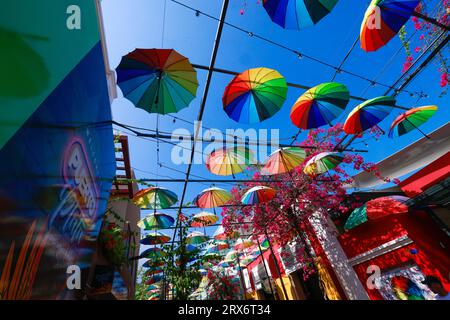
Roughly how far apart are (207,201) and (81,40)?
7.17 m

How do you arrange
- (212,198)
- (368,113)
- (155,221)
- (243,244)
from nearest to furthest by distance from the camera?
(368,113) → (212,198) → (155,221) → (243,244)

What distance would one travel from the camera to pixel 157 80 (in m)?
4.48

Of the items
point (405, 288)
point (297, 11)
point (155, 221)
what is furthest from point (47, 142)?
point (405, 288)

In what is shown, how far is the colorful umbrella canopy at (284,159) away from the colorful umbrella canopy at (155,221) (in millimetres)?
5402

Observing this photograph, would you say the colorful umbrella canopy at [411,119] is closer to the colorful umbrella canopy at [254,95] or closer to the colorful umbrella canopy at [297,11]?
the colorful umbrella canopy at [254,95]

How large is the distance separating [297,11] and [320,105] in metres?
2.59

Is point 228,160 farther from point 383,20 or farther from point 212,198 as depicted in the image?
point 383,20

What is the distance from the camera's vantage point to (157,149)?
747 cm

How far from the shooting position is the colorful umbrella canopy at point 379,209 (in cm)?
717

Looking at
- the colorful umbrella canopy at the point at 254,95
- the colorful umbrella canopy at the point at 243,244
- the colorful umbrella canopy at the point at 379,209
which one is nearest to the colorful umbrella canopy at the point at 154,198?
the colorful umbrella canopy at the point at 254,95

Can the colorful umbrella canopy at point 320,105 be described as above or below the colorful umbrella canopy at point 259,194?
above

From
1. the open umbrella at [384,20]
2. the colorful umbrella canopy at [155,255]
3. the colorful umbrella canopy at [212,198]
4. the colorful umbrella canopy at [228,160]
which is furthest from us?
the colorful umbrella canopy at [212,198]

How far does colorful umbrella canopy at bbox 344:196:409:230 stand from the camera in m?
7.17
